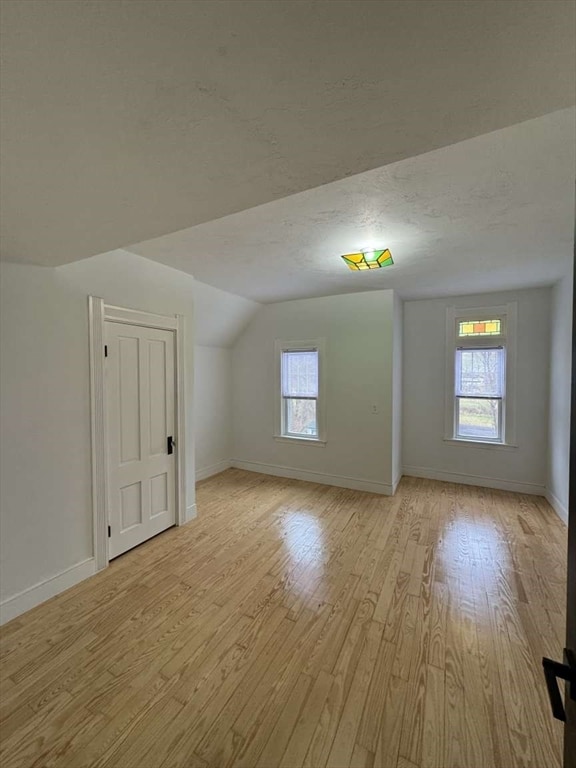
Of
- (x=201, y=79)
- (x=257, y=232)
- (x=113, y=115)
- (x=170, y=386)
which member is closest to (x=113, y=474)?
(x=170, y=386)

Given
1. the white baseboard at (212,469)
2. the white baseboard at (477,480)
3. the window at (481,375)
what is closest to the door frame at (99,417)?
the white baseboard at (212,469)

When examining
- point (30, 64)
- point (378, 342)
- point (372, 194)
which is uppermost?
point (372, 194)

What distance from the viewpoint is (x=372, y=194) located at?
5.98 ft

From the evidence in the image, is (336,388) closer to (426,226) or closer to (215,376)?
(215,376)

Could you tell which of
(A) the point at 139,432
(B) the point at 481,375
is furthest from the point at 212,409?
(B) the point at 481,375

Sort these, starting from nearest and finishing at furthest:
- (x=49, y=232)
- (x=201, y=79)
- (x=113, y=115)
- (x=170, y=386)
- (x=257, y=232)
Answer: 1. (x=201, y=79)
2. (x=113, y=115)
3. (x=49, y=232)
4. (x=257, y=232)
5. (x=170, y=386)

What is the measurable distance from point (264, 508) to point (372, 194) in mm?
3301

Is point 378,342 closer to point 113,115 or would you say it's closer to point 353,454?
point 353,454

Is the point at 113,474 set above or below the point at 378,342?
below

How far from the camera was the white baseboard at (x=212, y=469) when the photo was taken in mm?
4770

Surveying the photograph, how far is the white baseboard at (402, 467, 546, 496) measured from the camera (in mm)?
4129

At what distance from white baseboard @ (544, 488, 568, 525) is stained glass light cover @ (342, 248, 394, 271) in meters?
3.20

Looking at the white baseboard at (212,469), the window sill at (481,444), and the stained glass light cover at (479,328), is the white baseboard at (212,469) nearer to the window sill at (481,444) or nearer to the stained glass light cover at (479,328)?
the window sill at (481,444)

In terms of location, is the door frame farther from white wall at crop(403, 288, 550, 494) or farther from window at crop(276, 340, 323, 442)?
white wall at crop(403, 288, 550, 494)
